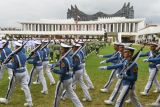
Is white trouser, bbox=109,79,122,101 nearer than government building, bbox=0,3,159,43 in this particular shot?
Yes

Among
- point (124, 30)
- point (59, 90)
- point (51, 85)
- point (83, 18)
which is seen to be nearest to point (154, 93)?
point (51, 85)

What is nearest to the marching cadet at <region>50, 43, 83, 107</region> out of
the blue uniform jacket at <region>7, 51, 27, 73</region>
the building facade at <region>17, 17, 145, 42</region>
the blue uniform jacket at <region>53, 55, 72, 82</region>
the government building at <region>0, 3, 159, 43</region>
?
the blue uniform jacket at <region>53, 55, 72, 82</region>

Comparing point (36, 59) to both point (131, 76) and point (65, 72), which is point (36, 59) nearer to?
point (65, 72)

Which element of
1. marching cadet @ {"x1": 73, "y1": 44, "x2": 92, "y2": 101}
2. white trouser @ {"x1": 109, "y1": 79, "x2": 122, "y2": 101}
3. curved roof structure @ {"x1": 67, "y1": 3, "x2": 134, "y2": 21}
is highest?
curved roof structure @ {"x1": 67, "y1": 3, "x2": 134, "y2": 21}

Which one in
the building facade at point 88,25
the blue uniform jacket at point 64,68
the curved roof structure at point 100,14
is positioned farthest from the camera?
the curved roof structure at point 100,14

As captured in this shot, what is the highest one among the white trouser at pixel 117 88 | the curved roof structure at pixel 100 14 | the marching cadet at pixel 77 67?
the curved roof structure at pixel 100 14

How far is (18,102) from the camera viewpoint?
12828 millimetres

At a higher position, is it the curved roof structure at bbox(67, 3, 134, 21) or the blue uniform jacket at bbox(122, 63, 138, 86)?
the curved roof structure at bbox(67, 3, 134, 21)

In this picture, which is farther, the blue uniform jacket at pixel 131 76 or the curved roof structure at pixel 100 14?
the curved roof structure at pixel 100 14

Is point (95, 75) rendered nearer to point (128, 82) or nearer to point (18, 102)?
point (18, 102)

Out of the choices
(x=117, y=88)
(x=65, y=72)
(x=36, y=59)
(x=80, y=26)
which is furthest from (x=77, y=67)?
(x=80, y=26)

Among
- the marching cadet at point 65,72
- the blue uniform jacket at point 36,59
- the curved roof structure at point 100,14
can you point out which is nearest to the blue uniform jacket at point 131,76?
the marching cadet at point 65,72

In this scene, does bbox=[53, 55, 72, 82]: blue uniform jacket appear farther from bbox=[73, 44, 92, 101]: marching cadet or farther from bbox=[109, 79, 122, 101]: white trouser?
bbox=[109, 79, 122, 101]: white trouser

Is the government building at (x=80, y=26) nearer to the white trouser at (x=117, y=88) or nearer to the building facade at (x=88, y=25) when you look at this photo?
the building facade at (x=88, y=25)
